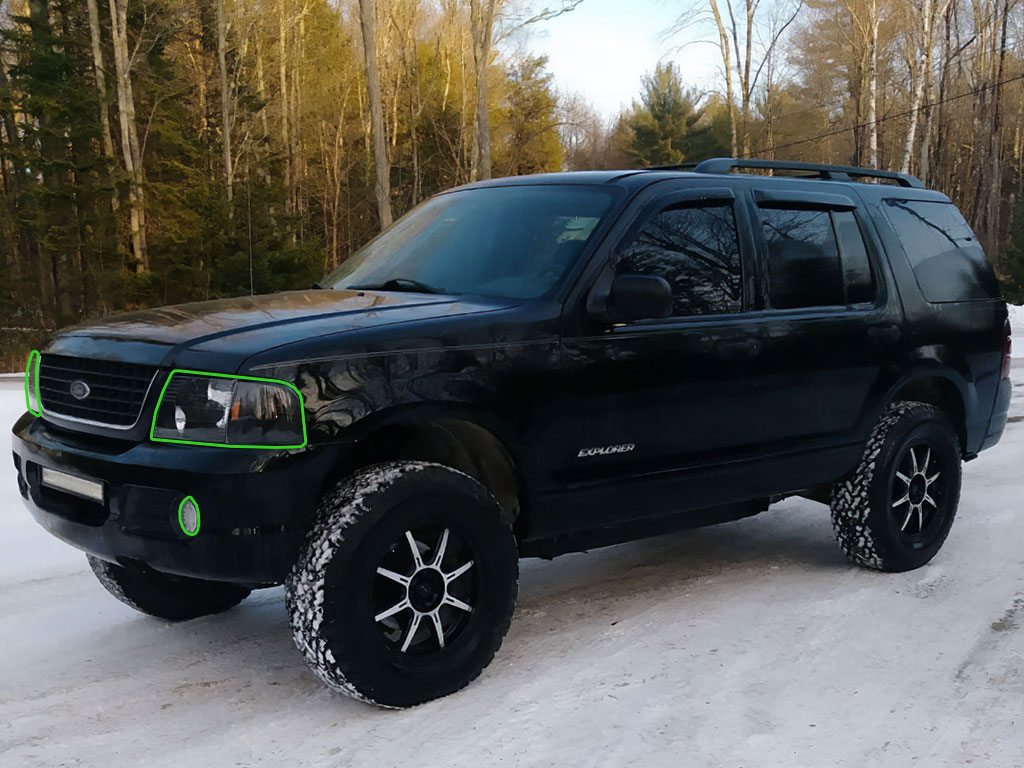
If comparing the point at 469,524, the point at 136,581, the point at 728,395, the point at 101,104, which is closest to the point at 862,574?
the point at 728,395

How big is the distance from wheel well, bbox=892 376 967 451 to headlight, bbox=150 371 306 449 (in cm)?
355

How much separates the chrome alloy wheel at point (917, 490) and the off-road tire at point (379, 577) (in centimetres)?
248

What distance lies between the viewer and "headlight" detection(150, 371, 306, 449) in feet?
10.8

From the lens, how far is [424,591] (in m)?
3.65

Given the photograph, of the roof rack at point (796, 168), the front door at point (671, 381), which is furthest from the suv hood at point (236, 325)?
the roof rack at point (796, 168)

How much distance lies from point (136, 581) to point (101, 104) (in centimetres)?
2438

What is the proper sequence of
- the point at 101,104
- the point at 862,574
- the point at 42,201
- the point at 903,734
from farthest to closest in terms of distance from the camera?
1. the point at 101,104
2. the point at 42,201
3. the point at 862,574
4. the point at 903,734

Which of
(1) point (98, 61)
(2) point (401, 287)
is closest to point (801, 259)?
(2) point (401, 287)

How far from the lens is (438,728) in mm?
3506

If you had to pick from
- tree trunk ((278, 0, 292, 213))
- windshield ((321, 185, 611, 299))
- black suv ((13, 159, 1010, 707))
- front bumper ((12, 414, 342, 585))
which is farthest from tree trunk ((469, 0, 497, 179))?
front bumper ((12, 414, 342, 585))

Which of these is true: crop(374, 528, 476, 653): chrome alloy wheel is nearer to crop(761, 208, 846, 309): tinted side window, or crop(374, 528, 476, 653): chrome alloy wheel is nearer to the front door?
the front door

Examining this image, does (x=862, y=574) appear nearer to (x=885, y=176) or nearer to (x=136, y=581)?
(x=885, y=176)

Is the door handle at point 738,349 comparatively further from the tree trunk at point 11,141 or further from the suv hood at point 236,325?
the tree trunk at point 11,141

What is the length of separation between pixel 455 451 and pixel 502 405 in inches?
14.4
